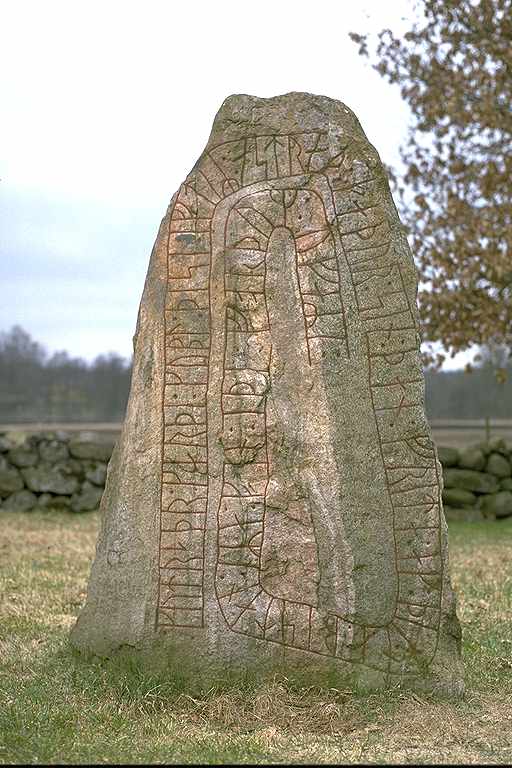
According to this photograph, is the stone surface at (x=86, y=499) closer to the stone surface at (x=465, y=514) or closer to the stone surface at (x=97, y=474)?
the stone surface at (x=97, y=474)

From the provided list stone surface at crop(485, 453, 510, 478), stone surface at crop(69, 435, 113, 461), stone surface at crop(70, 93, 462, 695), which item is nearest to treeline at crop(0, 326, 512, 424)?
stone surface at crop(485, 453, 510, 478)

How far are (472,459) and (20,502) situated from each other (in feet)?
18.0

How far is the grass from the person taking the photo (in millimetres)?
3658

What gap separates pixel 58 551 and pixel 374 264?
5214mm

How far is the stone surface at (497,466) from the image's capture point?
12062 mm

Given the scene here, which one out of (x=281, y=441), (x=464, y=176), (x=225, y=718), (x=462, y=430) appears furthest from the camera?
(x=462, y=430)

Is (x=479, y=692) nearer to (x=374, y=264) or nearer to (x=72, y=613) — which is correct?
(x=374, y=264)

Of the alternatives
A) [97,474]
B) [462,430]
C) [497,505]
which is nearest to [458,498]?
[497,505]

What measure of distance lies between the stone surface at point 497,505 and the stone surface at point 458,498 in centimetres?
15

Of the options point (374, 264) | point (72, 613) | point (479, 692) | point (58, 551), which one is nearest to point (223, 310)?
point (374, 264)

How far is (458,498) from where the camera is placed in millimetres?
11828

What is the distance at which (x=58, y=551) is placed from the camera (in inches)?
345

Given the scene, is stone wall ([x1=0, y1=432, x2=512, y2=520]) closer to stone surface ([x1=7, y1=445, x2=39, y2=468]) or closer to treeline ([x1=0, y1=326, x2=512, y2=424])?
stone surface ([x1=7, y1=445, x2=39, y2=468])

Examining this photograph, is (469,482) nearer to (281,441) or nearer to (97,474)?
(97,474)
